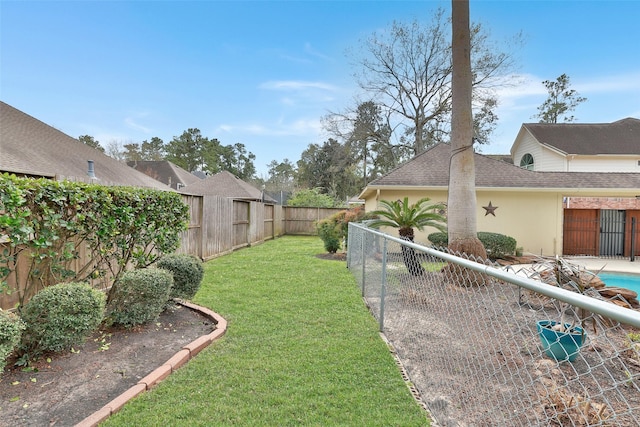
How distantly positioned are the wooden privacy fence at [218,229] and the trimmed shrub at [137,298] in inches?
39.9

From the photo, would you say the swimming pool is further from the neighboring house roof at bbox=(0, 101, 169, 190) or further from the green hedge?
the neighboring house roof at bbox=(0, 101, 169, 190)

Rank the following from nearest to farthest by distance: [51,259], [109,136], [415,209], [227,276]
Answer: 1. [51,259]
2. [227,276]
3. [415,209]
4. [109,136]

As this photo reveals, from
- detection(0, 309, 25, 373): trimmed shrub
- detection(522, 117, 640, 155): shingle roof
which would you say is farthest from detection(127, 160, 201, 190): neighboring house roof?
detection(0, 309, 25, 373): trimmed shrub

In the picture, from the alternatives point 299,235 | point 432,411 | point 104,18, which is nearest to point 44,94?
point 104,18

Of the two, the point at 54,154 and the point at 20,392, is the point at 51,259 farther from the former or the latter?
the point at 54,154

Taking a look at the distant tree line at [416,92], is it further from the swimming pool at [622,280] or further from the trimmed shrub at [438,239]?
the swimming pool at [622,280]

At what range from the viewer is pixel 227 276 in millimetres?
7535

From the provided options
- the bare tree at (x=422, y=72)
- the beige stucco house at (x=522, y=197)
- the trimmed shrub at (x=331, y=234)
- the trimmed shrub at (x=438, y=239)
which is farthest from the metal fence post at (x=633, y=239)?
the trimmed shrub at (x=331, y=234)

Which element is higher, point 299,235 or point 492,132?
point 492,132

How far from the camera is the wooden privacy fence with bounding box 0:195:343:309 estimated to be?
489cm

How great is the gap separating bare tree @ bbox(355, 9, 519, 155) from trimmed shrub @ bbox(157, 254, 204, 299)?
66.4ft

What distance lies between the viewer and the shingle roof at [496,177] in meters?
12.8

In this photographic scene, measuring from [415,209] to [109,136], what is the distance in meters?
44.8

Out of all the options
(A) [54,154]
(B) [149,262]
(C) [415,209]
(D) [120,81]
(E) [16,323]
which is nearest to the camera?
(E) [16,323]
